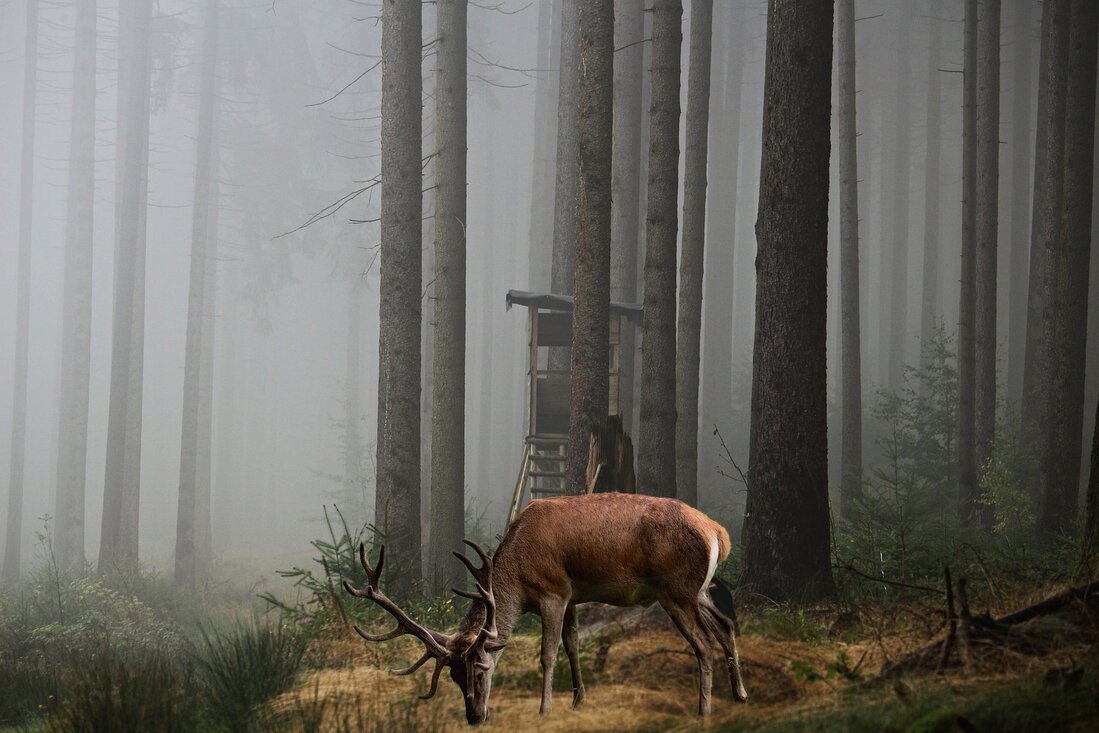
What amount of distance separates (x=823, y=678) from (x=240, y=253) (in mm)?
56354

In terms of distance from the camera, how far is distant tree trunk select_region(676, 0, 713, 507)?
15.8m

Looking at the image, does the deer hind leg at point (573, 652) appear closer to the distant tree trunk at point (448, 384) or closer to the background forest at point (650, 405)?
the background forest at point (650, 405)

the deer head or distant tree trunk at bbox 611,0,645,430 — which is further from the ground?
distant tree trunk at bbox 611,0,645,430

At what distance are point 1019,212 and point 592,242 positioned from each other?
29.4 meters

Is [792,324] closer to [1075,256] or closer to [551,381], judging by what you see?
[1075,256]

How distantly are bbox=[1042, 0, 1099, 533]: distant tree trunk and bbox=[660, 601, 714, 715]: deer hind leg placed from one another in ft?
34.8

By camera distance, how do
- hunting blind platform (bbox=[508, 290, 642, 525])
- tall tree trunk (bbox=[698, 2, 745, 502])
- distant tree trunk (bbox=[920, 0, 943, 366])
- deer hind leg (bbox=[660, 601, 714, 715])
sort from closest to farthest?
deer hind leg (bbox=[660, 601, 714, 715]) → hunting blind platform (bbox=[508, 290, 642, 525]) → tall tree trunk (bbox=[698, 2, 745, 502]) → distant tree trunk (bbox=[920, 0, 943, 366])

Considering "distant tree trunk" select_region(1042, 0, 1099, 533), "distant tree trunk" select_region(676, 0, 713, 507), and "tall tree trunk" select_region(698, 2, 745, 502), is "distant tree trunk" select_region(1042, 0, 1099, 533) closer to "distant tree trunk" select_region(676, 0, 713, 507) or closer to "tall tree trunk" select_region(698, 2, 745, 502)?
"distant tree trunk" select_region(676, 0, 713, 507)

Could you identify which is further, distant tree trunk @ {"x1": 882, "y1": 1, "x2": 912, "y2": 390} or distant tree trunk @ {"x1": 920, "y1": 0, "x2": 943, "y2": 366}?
distant tree trunk @ {"x1": 882, "y1": 1, "x2": 912, "y2": 390}

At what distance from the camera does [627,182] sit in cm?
1759

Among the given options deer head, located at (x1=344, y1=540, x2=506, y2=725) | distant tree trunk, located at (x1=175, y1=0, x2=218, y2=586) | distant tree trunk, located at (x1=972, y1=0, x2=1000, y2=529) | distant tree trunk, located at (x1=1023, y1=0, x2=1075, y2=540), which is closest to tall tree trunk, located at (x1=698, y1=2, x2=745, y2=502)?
distant tree trunk, located at (x1=972, y1=0, x2=1000, y2=529)

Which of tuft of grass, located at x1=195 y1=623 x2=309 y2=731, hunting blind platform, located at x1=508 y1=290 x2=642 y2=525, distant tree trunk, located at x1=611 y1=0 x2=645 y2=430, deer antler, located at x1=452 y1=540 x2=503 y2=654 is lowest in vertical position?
tuft of grass, located at x1=195 y1=623 x2=309 y2=731

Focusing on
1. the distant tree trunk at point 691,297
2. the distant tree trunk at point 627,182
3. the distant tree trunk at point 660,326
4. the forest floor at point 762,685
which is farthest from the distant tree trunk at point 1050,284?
the forest floor at point 762,685

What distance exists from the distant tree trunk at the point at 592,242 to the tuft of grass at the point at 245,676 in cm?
434
